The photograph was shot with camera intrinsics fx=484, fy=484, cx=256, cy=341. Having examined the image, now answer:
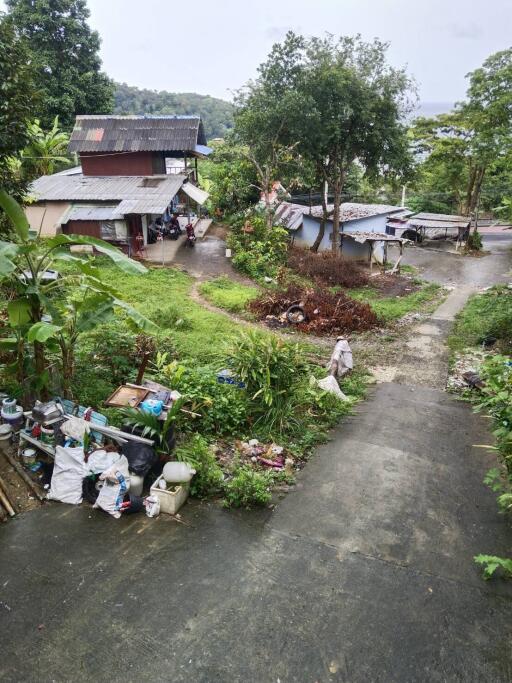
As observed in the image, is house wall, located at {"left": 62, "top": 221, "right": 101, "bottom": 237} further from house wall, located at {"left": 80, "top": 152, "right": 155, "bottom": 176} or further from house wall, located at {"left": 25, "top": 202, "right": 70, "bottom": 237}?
house wall, located at {"left": 80, "top": 152, "right": 155, "bottom": 176}

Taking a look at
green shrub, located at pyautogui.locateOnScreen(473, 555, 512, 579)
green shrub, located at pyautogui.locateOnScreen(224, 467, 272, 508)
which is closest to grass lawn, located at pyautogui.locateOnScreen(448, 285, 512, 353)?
green shrub, located at pyautogui.locateOnScreen(473, 555, 512, 579)

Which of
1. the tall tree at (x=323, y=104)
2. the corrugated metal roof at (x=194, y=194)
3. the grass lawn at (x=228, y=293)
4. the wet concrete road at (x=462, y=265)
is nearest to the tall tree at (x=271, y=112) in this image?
the tall tree at (x=323, y=104)

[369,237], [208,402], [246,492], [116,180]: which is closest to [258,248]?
[369,237]

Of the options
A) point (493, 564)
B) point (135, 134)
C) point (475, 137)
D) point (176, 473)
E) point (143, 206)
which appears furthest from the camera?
point (475, 137)

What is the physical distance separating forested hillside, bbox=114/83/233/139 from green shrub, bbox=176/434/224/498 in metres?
64.1

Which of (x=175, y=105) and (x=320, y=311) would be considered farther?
(x=175, y=105)

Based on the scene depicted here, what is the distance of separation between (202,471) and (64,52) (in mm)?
32343

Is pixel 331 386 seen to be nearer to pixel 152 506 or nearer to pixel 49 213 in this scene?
pixel 152 506

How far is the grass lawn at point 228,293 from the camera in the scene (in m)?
17.6

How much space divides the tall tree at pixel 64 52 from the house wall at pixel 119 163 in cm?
598

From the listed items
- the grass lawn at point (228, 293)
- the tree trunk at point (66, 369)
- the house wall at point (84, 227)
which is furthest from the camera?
the house wall at point (84, 227)

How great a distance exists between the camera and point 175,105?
71.1m

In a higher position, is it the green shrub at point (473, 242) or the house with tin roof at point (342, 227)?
the house with tin roof at point (342, 227)

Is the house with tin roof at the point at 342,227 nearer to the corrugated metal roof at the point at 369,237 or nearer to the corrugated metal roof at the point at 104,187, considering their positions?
the corrugated metal roof at the point at 369,237
